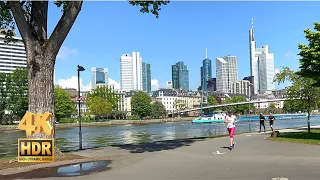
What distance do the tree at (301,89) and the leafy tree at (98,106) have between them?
11736cm

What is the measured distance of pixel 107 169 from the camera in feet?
35.8

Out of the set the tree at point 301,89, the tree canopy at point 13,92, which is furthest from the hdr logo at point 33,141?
the tree canopy at point 13,92

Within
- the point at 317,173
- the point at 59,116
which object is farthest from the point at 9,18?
the point at 59,116

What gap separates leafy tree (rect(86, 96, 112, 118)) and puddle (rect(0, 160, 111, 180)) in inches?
5082

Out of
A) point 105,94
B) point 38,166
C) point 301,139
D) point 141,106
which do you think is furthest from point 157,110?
point 38,166

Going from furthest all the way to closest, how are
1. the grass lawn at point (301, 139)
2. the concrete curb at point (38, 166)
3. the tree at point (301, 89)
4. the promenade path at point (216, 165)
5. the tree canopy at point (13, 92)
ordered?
the tree canopy at point (13, 92)
the tree at point (301, 89)
the grass lawn at point (301, 139)
the concrete curb at point (38, 166)
the promenade path at point (216, 165)

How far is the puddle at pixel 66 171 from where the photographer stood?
10.2m

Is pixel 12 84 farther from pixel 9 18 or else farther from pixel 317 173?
pixel 317 173

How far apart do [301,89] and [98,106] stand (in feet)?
393

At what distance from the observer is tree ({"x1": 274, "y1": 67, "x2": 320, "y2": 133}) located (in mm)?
24469

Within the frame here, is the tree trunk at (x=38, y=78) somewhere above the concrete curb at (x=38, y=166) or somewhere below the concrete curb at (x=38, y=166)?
above

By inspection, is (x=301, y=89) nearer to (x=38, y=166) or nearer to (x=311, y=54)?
(x=311, y=54)

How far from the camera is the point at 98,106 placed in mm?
139875

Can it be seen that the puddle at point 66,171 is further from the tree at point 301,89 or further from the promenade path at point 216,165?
the tree at point 301,89
